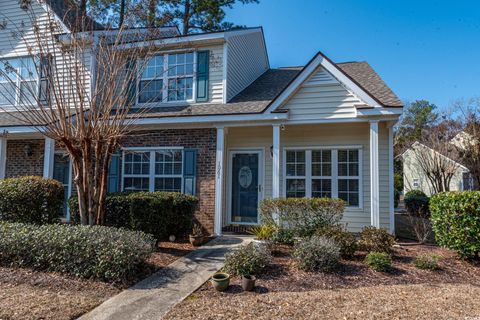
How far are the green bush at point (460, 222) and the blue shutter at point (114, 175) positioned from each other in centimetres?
842

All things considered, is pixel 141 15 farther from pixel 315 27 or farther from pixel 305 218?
pixel 315 27

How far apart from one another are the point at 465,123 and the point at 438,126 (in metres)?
1.60

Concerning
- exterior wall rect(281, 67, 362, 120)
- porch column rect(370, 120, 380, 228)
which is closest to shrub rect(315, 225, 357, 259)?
porch column rect(370, 120, 380, 228)

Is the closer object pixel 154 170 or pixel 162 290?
pixel 162 290

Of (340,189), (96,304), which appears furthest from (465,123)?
(96,304)

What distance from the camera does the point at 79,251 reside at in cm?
518

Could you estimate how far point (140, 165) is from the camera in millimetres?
9969

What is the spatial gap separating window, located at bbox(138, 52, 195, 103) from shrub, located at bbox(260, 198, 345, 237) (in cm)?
495

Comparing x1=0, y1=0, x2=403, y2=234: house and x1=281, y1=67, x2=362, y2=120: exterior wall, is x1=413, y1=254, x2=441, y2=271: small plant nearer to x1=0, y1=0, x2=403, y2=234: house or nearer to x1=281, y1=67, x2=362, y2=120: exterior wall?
x1=0, y1=0, x2=403, y2=234: house

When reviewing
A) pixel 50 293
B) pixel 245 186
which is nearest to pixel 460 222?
pixel 245 186

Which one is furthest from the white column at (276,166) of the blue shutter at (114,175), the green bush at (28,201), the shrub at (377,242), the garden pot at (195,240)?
the green bush at (28,201)

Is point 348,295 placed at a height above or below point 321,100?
below

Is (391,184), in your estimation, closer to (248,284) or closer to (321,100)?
(321,100)

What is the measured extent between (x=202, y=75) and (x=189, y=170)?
305 centimetres
